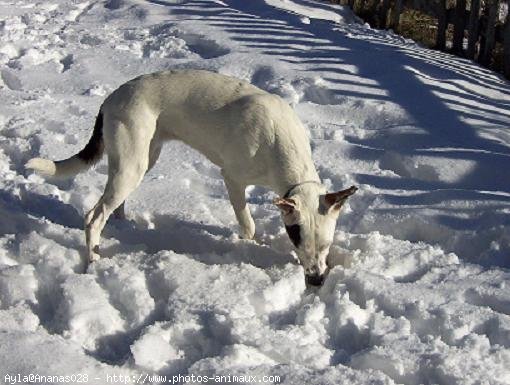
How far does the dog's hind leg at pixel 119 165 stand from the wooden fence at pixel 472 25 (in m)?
6.25

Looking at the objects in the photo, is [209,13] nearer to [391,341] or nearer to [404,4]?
[404,4]

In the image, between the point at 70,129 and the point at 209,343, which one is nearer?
the point at 209,343

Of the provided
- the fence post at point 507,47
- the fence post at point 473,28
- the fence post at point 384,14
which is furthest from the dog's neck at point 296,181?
the fence post at point 384,14

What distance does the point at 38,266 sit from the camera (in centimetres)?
461

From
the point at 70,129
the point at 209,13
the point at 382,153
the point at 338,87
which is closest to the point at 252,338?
the point at 382,153

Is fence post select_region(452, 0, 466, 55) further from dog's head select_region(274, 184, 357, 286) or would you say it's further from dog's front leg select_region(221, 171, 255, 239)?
dog's head select_region(274, 184, 357, 286)

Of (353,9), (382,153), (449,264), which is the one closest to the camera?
(449,264)

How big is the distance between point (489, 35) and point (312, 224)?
660 cm

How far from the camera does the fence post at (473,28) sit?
33.1 ft

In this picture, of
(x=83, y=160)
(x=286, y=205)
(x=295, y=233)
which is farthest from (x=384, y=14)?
(x=286, y=205)

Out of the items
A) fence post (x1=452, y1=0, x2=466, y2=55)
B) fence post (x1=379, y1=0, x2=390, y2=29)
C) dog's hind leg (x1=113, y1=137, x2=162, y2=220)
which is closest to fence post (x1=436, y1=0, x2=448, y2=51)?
fence post (x1=452, y1=0, x2=466, y2=55)

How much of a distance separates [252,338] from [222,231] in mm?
1620

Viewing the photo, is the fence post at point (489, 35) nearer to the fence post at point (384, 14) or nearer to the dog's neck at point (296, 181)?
the fence post at point (384, 14)

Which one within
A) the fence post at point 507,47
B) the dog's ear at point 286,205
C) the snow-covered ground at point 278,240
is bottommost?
the snow-covered ground at point 278,240
